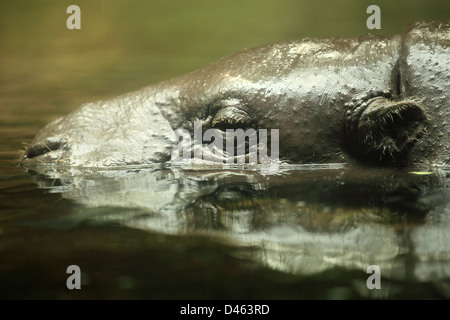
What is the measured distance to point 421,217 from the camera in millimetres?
2148

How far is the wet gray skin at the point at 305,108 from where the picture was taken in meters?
3.30

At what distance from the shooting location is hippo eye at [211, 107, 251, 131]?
3537 mm

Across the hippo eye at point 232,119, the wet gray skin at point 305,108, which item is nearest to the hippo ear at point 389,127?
the wet gray skin at point 305,108

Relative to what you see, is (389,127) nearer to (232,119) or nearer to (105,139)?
(232,119)

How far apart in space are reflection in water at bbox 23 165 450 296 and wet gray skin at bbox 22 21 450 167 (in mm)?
177

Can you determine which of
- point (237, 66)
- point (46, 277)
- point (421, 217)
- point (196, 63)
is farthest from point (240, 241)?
point (196, 63)

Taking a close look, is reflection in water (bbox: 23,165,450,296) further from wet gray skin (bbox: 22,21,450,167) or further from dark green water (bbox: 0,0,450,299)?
wet gray skin (bbox: 22,21,450,167)

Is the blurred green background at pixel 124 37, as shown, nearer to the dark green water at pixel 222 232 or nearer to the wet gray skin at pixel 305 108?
the dark green water at pixel 222 232

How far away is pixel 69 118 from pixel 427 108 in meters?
2.79

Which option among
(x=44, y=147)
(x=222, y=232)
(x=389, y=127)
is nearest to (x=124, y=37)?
(x=44, y=147)

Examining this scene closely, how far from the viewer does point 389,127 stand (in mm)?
3322

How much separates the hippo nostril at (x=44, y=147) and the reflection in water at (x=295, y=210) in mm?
330
